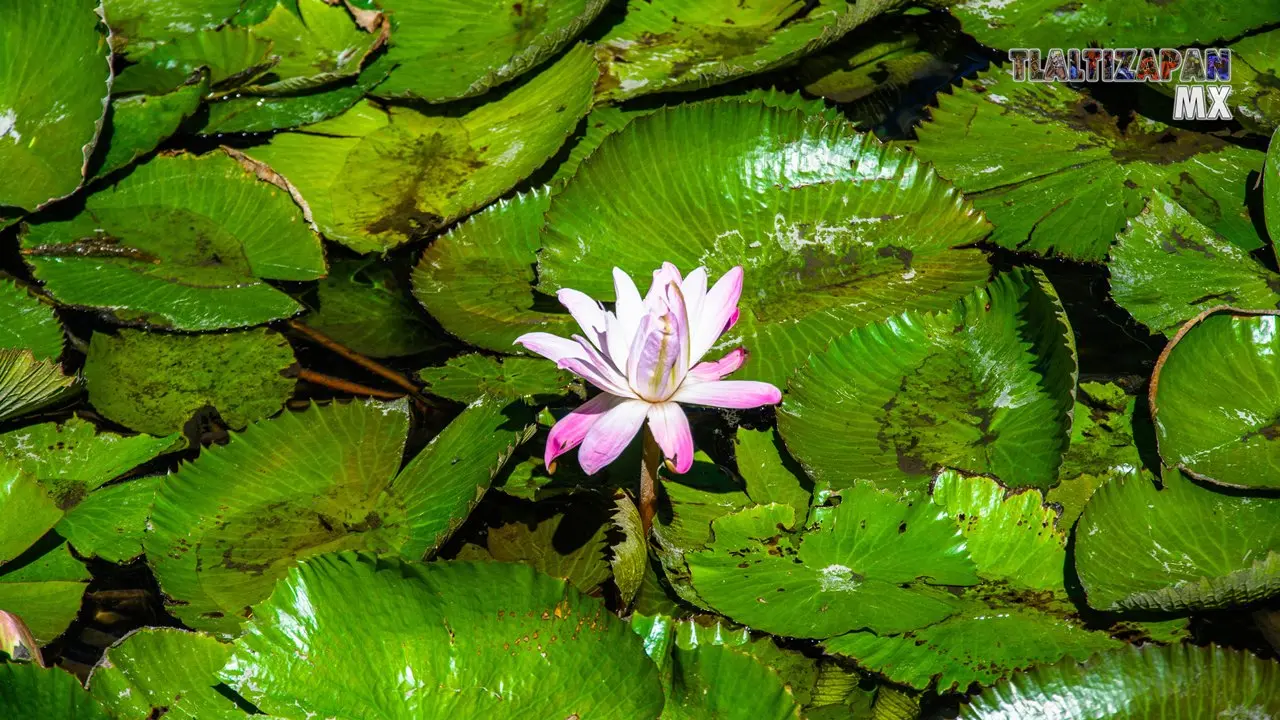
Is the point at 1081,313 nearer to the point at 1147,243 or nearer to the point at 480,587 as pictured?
the point at 1147,243

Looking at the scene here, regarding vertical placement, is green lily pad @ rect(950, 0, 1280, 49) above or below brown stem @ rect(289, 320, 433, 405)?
above

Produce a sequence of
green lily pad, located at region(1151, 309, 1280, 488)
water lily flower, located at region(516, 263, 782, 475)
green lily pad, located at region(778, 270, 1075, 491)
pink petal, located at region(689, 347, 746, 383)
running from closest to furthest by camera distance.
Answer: water lily flower, located at region(516, 263, 782, 475)
pink petal, located at region(689, 347, 746, 383)
green lily pad, located at region(1151, 309, 1280, 488)
green lily pad, located at region(778, 270, 1075, 491)

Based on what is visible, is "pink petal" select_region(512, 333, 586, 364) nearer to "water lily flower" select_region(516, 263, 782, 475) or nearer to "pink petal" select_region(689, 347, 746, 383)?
"water lily flower" select_region(516, 263, 782, 475)

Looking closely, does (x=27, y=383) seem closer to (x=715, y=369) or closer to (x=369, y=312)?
(x=369, y=312)

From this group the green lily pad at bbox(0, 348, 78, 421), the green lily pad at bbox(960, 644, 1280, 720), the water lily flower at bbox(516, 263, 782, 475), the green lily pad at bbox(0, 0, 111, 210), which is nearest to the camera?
the green lily pad at bbox(960, 644, 1280, 720)

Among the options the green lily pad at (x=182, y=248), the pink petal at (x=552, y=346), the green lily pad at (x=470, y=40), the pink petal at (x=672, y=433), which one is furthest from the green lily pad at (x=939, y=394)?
the green lily pad at (x=182, y=248)

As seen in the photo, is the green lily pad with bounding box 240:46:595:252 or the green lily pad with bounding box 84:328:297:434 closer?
the green lily pad with bounding box 84:328:297:434

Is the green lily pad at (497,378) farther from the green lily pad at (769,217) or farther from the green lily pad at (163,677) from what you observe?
the green lily pad at (163,677)

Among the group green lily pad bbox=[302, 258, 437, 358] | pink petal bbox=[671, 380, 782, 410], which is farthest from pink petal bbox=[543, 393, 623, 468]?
green lily pad bbox=[302, 258, 437, 358]
